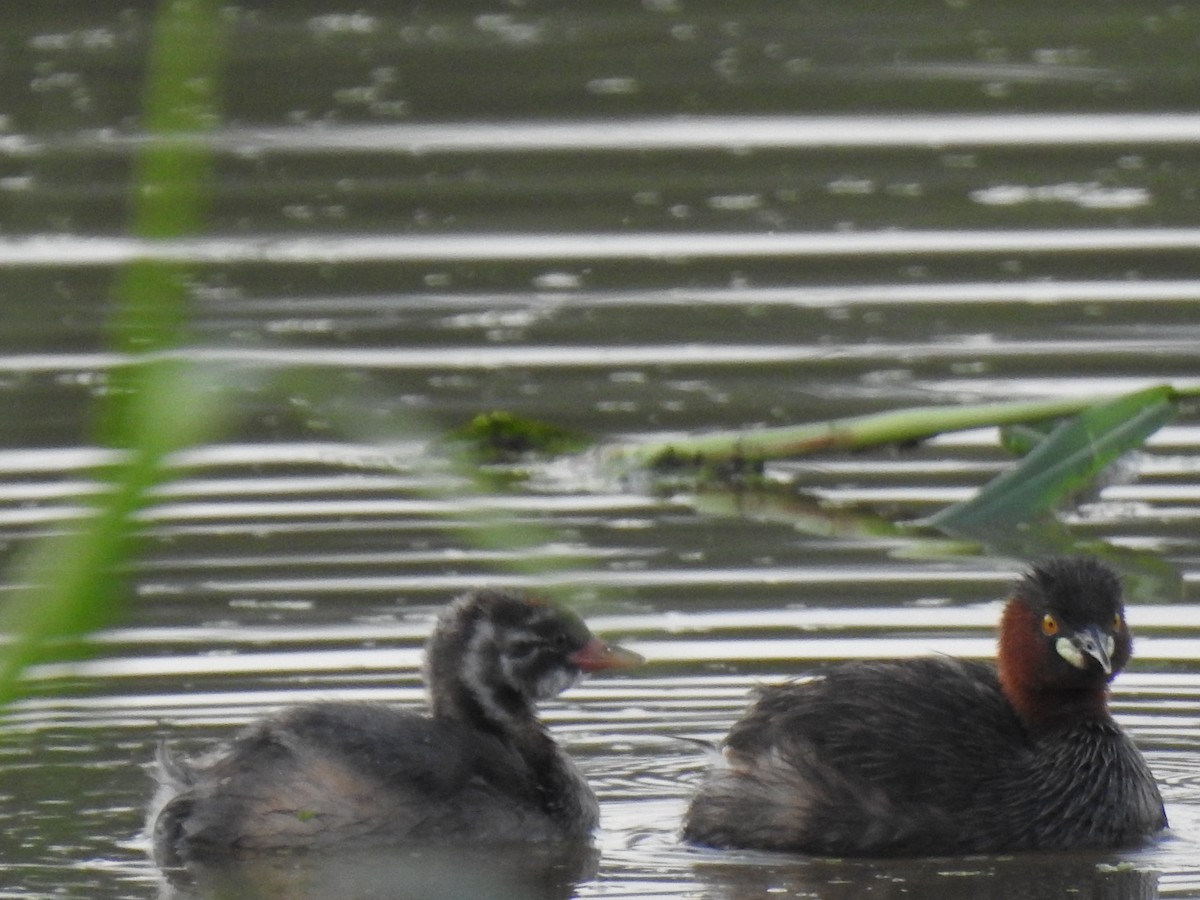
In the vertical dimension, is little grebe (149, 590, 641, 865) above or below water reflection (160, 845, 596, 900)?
above

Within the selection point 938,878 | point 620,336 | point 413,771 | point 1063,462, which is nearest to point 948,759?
point 938,878

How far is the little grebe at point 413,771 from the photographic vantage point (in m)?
6.34

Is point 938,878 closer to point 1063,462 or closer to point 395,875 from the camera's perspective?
point 395,875

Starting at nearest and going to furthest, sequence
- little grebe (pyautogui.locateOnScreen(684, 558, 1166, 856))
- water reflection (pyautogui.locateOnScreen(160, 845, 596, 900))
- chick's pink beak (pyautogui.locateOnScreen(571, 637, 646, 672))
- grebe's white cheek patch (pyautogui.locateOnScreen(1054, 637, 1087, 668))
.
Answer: water reflection (pyautogui.locateOnScreen(160, 845, 596, 900)) < little grebe (pyautogui.locateOnScreen(684, 558, 1166, 856)) < grebe's white cheek patch (pyautogui.locateOnScreen(1054, 637, 1087, 668)) < chick's pink beak (pyautogui.locateOnScreen(571, 637, 646, 672))

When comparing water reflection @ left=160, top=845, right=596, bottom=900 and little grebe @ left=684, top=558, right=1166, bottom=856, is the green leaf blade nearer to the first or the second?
little grebe @ left=684, top=558, right=1166, bottom=856

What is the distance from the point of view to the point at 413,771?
640cm

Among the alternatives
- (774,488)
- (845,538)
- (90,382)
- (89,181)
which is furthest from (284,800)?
→ (89,181)

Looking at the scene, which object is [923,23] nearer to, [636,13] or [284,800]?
[636,13]

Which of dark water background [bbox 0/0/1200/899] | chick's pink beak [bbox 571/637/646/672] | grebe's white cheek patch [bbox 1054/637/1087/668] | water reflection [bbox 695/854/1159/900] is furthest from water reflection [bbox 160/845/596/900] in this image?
grebe's white cheek patch [bbox 1054/637/1087/668]

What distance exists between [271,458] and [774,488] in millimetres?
2019

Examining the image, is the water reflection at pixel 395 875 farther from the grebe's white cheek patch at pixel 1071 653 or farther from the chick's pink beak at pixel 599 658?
the grebe's white cheek patch at pixel 1071 653

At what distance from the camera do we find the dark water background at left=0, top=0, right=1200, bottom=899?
6.84 metres

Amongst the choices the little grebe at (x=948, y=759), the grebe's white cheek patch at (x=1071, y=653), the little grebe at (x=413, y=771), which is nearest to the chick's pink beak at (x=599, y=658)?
the little grebe at (x=413, y=771)

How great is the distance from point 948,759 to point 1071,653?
0.42m
